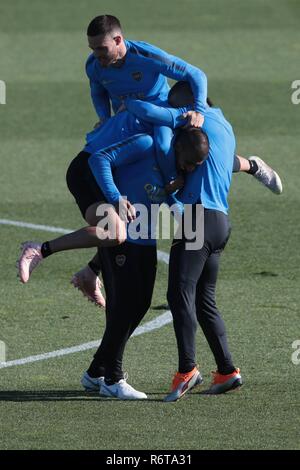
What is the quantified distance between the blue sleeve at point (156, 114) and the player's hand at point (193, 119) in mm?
34

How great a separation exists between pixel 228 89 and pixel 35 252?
1222 cm

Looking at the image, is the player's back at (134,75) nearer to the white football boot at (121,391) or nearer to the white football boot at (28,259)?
the white football boot at (28,259)

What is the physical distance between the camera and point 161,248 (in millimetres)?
13047

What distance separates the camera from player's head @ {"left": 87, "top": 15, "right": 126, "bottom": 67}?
9242mm

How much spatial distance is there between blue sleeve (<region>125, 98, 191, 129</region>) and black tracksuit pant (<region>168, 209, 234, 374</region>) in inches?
22.2

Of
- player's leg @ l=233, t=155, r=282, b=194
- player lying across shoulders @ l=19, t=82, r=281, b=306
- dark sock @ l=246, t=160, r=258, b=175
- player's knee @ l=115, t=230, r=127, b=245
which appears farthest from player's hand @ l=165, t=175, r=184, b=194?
dark sock @ l=246, t=160, r=258, b=175

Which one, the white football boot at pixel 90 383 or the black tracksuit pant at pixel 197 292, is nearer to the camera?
the black tracksuit pant at pixel 197 292

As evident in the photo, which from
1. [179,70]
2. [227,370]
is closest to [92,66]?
[179,70]

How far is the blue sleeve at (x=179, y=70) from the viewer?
364 inches

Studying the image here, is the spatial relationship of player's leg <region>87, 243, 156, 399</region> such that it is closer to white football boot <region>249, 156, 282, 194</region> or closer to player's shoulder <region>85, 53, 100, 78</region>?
white football boot <region>249, 156, 282, 194</region>

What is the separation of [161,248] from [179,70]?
3.62 m

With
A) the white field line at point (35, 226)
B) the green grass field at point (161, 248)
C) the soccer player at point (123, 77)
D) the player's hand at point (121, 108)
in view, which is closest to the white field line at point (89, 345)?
the green grass field at point (161, 248)

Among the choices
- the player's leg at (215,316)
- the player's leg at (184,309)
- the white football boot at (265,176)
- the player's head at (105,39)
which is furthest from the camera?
the white football boot at (265,176)
